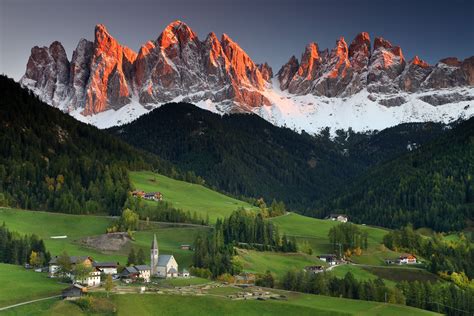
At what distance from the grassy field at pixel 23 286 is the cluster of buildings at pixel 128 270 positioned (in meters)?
3.89

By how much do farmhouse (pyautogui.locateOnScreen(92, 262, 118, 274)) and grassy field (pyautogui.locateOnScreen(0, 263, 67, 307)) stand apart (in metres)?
10.4

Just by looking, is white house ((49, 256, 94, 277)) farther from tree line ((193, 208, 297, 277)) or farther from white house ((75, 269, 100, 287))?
tree line ((193, 208, 297, 277))

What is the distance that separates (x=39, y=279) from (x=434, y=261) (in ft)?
345

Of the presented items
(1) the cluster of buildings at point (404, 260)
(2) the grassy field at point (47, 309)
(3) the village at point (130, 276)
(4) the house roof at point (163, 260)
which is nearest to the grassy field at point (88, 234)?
(4) the house roof at point (163, 260)

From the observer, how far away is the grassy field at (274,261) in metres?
160

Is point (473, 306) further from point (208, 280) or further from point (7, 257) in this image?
point (7, 257)

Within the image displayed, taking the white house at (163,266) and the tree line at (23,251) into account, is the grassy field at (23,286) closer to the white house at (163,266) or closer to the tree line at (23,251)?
the tree line at (23,251)

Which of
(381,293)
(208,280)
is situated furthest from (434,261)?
(208,280)

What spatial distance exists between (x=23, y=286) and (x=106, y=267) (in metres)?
21.3

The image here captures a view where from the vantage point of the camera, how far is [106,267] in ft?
456

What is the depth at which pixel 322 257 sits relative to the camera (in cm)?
18388

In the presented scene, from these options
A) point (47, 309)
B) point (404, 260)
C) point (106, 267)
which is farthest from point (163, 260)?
point (404, 260)

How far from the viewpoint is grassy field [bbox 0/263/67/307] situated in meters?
114

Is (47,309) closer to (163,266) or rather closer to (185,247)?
(163,266)
